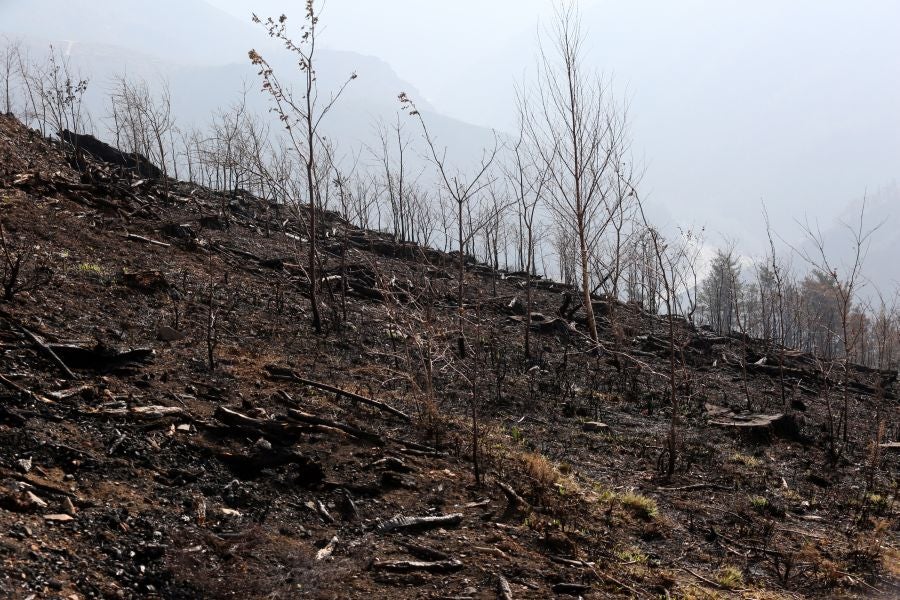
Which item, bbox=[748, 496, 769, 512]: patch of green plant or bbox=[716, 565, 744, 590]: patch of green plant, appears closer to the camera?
bbox=[716, 565, 744, 590]: patch of green plant

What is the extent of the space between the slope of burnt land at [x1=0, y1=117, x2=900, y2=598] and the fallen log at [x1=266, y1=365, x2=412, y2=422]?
0.06 metres

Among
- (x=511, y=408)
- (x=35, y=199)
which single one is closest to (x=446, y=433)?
(x=511, y=408)

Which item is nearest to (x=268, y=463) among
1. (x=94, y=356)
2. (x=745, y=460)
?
(x=94, y=356)

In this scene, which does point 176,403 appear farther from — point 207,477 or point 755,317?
point 755,317

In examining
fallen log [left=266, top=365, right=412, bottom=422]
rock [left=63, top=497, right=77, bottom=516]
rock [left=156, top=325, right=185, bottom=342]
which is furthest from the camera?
rock [left=156, top=325, right=185, bottom=342]

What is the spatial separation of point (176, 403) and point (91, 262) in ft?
19.2

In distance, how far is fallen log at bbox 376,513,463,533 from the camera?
4965 mm

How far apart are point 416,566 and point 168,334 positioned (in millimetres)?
5336

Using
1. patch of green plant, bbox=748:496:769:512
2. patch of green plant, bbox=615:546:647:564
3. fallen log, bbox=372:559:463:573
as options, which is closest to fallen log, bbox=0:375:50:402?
fallen log, bbox=372:559:463:573

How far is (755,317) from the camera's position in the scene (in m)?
58.7

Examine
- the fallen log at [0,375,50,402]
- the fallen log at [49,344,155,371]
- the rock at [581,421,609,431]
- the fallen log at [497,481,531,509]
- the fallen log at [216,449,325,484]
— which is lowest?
the fallen log at [497,481,531,509]

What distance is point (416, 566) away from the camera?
14.5 ft

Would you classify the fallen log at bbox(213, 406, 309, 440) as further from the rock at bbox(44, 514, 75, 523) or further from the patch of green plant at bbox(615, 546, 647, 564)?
the patch of green plant at bbox(615, 546, 647, 564)

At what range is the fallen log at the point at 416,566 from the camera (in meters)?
4.38
